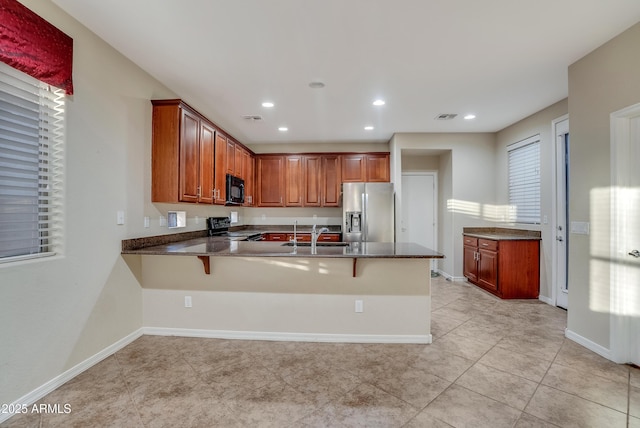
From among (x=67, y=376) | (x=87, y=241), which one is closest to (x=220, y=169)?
(x=87, y=241)

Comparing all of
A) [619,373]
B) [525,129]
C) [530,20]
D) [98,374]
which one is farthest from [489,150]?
[98,374]

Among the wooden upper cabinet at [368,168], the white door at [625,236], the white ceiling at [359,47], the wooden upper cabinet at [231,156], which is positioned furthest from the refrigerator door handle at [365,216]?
the white door at [625,236]

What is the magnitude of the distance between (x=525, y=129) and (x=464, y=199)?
4.56ft

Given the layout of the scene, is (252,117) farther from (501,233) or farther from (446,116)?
(501,233)

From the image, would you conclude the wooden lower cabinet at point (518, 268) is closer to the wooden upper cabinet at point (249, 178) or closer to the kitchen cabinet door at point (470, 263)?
the kitchen cabinet door at point (470, 263)

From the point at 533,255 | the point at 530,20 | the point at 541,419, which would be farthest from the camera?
the point at 533,255

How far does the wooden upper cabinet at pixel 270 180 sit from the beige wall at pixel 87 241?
9.16 feet

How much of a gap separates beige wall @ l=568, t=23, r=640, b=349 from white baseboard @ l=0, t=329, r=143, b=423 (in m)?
4.30

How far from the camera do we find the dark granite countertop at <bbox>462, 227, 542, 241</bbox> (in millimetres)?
4180

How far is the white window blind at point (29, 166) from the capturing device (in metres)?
1.79

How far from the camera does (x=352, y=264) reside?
274 centimetres

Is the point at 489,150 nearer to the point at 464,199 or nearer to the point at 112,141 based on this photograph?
the point at 464,199

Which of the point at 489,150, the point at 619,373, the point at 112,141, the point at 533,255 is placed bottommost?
the point at 619,373

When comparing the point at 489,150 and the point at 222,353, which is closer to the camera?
the point at 222,353
